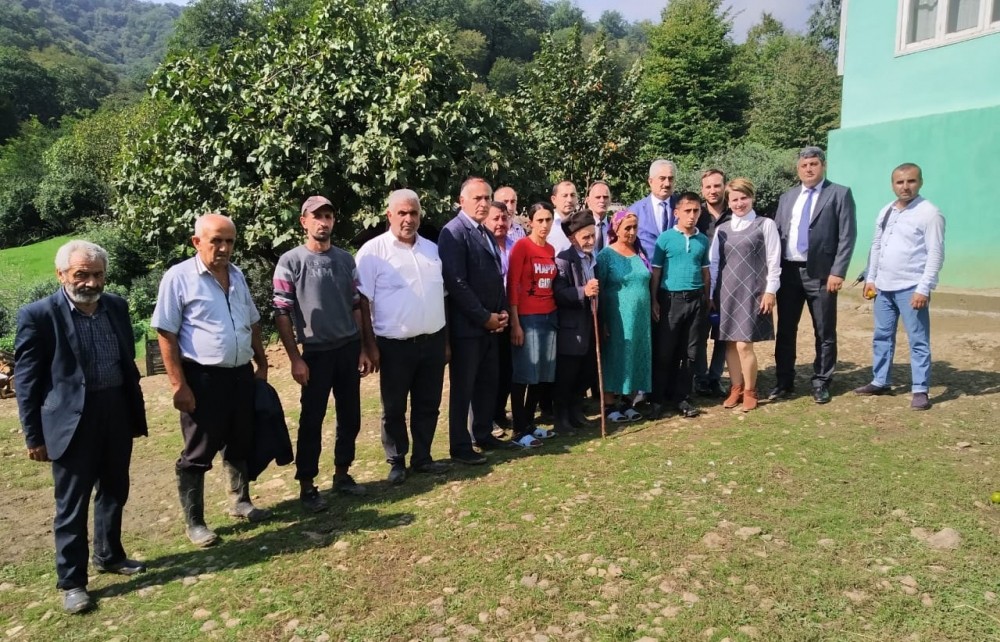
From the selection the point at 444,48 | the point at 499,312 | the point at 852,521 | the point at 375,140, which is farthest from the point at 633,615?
the point at 444,48

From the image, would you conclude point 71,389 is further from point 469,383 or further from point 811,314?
point 811,314

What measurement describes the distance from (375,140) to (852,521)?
6.38m

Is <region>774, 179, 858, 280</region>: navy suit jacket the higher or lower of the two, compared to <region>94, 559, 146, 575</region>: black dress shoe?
higher

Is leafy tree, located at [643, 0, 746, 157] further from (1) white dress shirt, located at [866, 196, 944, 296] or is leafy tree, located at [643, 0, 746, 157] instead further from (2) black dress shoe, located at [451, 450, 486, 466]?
(2) black dress shoe, located at [451, 450, 486, 466]

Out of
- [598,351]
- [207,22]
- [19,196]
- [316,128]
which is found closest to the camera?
[598,351]

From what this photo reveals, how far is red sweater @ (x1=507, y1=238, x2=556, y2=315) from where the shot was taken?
528 cm

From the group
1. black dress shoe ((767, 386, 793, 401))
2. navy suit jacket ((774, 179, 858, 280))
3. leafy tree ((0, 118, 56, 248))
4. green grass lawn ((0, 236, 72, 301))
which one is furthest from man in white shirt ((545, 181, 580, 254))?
leafy tree ((0, 118, 56, 248))

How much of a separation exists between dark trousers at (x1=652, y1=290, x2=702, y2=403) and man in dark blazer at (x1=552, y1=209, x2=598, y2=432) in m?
0.61

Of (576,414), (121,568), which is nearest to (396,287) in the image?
(576,414)

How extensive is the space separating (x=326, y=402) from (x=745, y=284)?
11.4 ft

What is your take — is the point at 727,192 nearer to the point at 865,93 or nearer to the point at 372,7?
the point at 372,7

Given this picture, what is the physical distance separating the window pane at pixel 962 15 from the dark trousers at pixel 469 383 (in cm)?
986

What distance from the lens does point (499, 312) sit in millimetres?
5125

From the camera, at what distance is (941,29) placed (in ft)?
34.8
